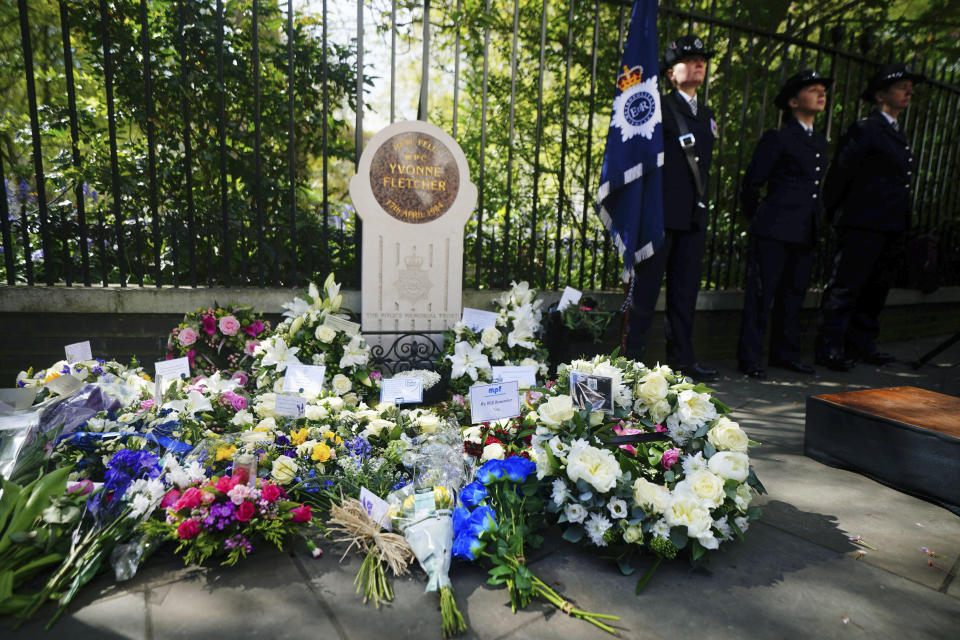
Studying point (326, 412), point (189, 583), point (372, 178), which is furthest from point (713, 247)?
point (189, 583)

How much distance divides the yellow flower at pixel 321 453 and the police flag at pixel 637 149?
8.73 feet

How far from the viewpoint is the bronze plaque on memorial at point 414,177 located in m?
3.59

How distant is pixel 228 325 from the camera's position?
3.15 metres

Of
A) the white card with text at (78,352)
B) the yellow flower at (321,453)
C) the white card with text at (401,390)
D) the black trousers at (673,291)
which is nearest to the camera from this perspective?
the yellow flower at (321,453)

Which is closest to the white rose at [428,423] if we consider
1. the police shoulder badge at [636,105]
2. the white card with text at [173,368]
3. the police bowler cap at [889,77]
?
the white card with text at [173,368]

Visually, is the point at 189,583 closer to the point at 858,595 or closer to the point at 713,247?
the point at 858,595

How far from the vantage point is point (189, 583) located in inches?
62.1

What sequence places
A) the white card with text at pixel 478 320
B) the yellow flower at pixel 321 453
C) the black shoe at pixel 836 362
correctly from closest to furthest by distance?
1. the yellow flower at pixel 321 453
2. the white card with text at pixel 478 320
3. the black shoe at pixel 836 362

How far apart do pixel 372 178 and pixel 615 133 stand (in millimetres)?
1836

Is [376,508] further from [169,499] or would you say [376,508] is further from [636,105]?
[636,105]

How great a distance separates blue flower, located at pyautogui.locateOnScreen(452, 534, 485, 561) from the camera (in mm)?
1651

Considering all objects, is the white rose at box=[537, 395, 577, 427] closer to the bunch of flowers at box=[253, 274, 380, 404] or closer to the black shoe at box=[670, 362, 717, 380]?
the bunch of flowers at box=[253, 274, 380, 404]

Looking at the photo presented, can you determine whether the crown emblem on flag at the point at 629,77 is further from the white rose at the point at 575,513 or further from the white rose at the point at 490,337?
the white rose at the point at 575,513

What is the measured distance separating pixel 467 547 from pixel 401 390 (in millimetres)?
1402
